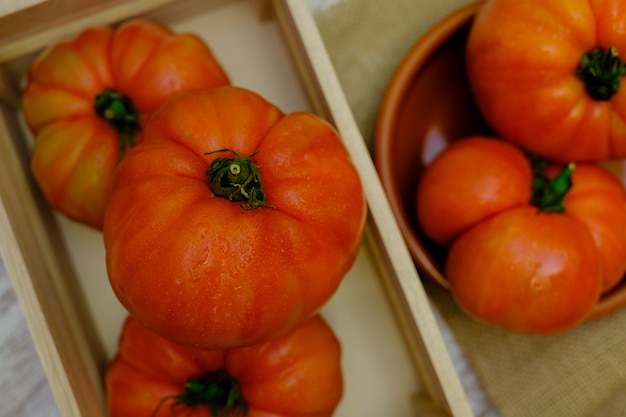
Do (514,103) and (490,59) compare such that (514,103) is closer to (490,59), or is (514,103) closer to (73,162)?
(490,59)

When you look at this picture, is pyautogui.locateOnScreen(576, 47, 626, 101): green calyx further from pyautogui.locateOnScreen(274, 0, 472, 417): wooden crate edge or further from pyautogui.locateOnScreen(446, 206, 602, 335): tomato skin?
pyautogui.locateOnScreen(274, 0, 472, 417): wooden crate edge

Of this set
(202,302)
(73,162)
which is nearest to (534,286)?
(202,302)

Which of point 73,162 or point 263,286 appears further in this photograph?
point 73,162

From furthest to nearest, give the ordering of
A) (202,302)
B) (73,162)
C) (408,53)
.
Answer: (408,53) < (73,162) < (202,302)

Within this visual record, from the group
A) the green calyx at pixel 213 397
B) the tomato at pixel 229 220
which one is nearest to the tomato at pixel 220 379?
the green calyx at pixel 213 397

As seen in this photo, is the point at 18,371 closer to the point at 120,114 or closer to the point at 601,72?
the point at 120,114

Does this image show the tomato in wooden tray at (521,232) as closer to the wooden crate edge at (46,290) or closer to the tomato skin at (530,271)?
the tomato skin at (530,271)
